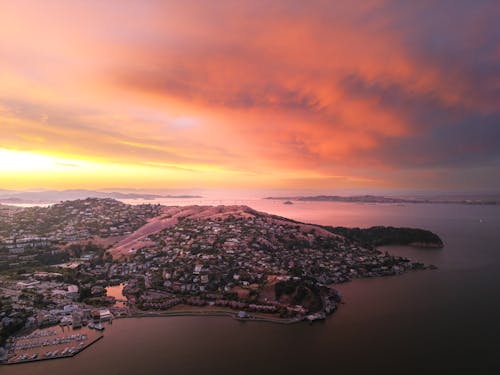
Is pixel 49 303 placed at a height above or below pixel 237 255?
below

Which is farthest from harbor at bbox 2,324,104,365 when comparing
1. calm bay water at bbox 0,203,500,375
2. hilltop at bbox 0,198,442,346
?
hilltop at bbox 0,198,442,346

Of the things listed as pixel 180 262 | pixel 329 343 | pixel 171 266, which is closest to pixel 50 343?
pixel 171 266

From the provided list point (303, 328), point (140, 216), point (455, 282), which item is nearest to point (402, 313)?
point (303, 328)

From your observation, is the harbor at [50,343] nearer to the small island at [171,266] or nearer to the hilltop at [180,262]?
the small island at [171,266]

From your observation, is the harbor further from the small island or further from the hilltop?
the hilltop

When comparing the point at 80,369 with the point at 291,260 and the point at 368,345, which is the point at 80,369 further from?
the point at 291,260

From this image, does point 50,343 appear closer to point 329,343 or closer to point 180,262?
point 180,262

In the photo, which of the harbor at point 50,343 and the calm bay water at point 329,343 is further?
the harbor at point 50,343

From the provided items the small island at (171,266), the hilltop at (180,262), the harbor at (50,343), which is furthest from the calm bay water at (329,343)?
the hilltop at (180,262)
